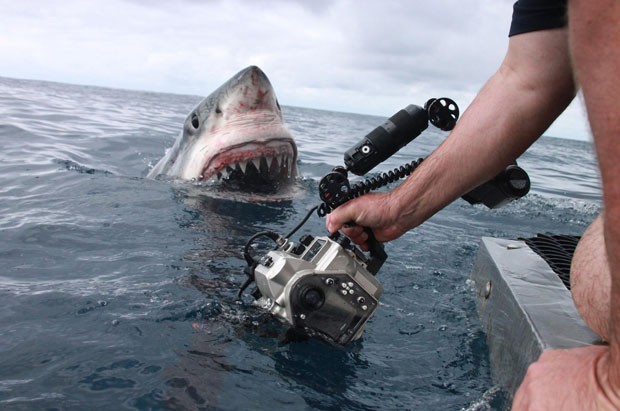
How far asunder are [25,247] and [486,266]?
8.79 feet

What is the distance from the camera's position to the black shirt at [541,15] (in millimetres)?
1694

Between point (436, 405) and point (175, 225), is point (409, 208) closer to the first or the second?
point (436, 405)

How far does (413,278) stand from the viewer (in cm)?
330

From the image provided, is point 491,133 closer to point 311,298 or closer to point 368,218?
point 368,218

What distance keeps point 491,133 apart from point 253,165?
3.10 m

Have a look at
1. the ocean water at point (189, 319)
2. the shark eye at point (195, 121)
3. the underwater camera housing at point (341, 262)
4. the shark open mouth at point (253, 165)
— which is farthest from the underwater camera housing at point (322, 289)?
the shark eye at point (195, 121)

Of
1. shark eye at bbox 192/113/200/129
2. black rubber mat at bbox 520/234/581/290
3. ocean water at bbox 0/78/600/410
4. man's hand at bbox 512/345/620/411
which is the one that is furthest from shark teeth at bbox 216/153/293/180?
man's hand at bbox 512/345/620/411

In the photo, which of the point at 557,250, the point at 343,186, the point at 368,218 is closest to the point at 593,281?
the point at 368,218

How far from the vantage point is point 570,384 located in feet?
3.16

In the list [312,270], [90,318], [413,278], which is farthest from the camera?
[413,278]

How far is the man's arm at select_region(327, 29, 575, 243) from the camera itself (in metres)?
1.72

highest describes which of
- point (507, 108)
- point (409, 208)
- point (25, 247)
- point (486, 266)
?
point (507, 108)

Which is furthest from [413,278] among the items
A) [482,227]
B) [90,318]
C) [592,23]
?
[592,23]

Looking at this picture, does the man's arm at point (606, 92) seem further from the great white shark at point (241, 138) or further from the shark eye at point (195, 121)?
the shark eye at point (195, 121)
